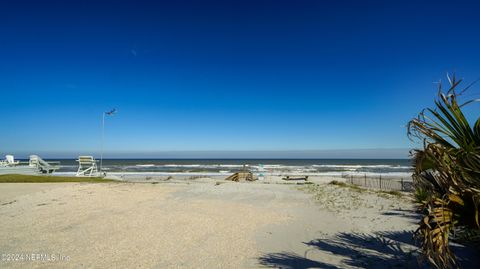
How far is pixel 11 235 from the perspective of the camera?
290 inches

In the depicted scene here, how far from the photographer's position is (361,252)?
6.38m

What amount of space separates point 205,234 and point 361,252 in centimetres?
365

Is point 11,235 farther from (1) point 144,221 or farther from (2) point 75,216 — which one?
(1) point 144,221

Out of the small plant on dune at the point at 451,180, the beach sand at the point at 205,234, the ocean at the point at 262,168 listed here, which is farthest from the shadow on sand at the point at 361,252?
the ocean at the point at 262,168

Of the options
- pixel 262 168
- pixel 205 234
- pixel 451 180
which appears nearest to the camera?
pixel 451 180

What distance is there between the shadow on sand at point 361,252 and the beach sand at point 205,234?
0.06 feet

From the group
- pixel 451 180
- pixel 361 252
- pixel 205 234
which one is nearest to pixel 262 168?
pixel 205 234

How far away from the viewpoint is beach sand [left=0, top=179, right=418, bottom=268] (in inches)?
231

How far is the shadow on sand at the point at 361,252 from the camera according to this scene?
5.66m

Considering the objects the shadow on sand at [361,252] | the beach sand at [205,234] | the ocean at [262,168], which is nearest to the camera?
the shadow on sand at [361,252]

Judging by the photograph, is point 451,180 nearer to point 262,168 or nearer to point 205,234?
point 205,234

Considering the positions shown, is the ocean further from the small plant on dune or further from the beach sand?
the small plant on dune

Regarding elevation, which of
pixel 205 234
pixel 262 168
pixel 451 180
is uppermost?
pixel 451 180

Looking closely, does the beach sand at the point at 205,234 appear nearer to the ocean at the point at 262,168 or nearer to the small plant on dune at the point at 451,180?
the small plant on dune at the point at 451,180
